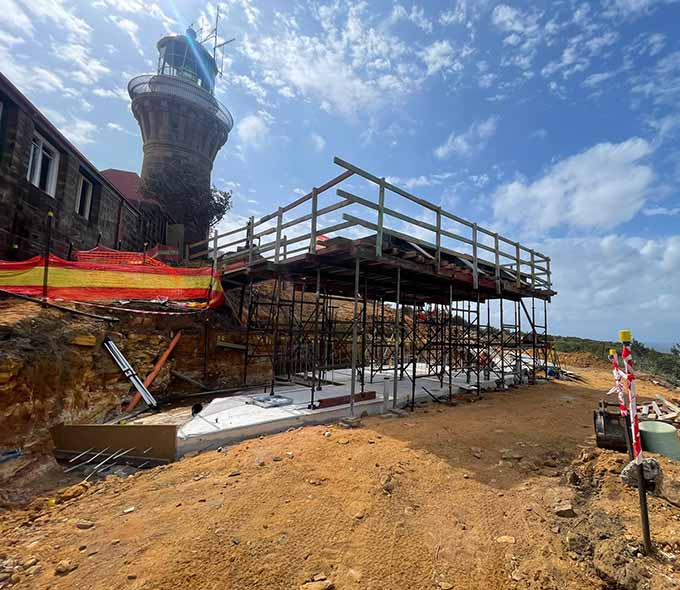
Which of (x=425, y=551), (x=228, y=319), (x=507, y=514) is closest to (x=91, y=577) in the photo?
(x=425, y=551)

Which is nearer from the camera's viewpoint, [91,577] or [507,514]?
[91,577]

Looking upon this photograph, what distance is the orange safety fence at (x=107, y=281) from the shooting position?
905 centimetres

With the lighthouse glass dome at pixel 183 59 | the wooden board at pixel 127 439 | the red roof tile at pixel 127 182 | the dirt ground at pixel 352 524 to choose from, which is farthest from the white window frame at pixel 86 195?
the lighthouse glass dome at pixel 183 59

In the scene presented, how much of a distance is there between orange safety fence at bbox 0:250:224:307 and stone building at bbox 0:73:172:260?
1964mm

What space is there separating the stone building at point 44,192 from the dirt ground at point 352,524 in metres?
11.2

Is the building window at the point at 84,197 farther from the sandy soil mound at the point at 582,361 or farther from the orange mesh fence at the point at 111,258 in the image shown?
the sandy soil mound at the point at 582,361

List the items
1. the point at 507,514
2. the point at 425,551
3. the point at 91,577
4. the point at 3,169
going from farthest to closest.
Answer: the point at 3,169
the point at 507,514
the point at 425,551
the point at 91,577

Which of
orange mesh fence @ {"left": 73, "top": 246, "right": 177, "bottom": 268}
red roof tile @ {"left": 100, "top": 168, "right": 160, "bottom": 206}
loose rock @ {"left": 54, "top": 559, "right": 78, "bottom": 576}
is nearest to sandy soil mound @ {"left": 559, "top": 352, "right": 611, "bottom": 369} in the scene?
orange mesh fence @ {"left": 73, "top": 246, "right": 177, "bottom": 268}

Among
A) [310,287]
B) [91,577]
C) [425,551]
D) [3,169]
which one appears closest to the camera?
[91,577]

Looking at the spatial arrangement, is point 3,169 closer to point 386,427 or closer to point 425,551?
point 386,427

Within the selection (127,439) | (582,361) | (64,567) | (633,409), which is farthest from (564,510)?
(582,361)

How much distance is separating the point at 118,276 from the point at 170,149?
1951cm

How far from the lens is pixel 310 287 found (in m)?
12.9

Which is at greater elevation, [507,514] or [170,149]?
[170,149]
